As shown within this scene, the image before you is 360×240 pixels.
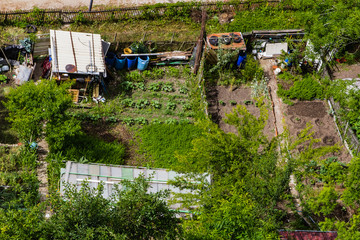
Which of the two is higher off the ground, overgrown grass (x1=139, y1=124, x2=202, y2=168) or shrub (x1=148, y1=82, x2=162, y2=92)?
shrub (x1=148, y1=82, x2=162, y2=92)

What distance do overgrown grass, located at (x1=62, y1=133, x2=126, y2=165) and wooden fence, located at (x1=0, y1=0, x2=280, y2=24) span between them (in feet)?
32.4

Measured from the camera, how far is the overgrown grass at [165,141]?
24000mm

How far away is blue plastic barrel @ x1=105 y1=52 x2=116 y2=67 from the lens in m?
27.7

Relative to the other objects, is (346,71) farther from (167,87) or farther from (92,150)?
(92,150)

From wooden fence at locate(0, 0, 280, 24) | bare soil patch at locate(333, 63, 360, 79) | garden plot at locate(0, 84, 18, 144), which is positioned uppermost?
wooden fence at locate(0, 0, 280, 24)

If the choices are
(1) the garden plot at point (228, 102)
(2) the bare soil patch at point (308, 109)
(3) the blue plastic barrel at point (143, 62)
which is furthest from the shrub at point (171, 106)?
(2) the bare soil patch at point (308, 109)

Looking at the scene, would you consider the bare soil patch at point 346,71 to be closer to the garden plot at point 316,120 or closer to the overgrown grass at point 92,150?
the garden plot at point 316,120

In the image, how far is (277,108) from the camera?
2711 centimetres

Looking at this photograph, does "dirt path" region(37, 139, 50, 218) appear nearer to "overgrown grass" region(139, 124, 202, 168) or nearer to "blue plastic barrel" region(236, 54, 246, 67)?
"overgrown grass" region(139, 124, 202, 168)

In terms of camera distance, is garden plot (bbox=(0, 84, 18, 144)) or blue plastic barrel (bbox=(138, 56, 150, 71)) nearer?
garden plot (bbox=(0, 84, 18, 144))

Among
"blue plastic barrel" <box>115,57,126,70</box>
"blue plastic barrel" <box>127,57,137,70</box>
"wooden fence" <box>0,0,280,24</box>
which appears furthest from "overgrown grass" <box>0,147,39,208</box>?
"wooden fence" <box>0,0,280,24</box>

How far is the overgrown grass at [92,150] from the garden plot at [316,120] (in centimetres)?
987

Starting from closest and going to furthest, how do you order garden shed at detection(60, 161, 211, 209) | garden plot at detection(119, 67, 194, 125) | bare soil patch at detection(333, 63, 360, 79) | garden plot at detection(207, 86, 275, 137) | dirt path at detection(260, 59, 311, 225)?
garden shed at detection(60, 161, 211, 209) < dirt path at detection(260, 59, 311, 225) < garden plot at detection(119, 67, 194, 125) < garden plot at detection(207, 86, 275, 137) < bare soil patch at detection(333, 63, 360, 79)

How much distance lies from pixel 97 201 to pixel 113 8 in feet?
62.0
